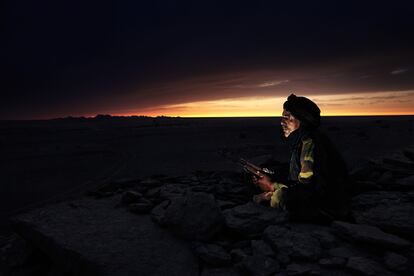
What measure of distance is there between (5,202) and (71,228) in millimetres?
5225

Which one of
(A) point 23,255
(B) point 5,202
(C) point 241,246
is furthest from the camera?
(B) point 5,202

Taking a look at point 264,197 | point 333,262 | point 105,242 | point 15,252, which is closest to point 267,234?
point 333,262

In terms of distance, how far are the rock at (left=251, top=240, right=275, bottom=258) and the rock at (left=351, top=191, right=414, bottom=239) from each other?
1.63 metres

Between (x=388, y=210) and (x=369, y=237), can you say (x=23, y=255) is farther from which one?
(x=388, y=210)

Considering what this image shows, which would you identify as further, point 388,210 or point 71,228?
point 71,228

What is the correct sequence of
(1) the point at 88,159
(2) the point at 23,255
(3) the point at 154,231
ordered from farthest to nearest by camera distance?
(1) the point at 88,159, (2) the point at 23,255, (3) the point at 154,231

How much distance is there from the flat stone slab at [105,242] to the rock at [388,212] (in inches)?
108

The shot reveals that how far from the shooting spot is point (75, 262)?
409cm

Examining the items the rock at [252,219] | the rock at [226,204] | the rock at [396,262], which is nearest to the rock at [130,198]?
the rock at [226,204]

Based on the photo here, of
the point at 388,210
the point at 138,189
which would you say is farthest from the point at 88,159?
the point at 388,210

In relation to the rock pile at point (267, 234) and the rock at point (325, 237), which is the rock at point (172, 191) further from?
the rock at point (325, 237)

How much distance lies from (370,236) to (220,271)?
6.38ft

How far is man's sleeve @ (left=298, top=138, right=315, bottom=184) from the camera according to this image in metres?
4.09

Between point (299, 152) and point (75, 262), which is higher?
point (299, 152)
